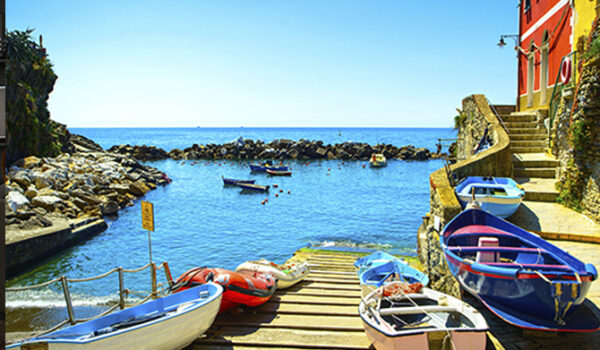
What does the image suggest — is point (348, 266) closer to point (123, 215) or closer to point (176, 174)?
point (123, 215)

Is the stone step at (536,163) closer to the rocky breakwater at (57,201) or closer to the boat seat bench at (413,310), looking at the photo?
the boat seat bench at (413,310)

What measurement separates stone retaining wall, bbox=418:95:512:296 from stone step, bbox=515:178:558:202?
0.77 m

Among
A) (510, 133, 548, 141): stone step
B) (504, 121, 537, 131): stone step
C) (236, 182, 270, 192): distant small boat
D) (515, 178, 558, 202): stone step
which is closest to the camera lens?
(515, 178, 558, 202): stone step

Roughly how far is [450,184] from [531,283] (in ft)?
16.5

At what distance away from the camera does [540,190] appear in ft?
37.1

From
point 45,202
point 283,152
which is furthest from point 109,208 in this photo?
point 283,152

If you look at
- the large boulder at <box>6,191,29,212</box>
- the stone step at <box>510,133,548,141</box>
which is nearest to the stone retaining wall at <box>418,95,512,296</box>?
the stone step at <box>510,133,548,141</box>

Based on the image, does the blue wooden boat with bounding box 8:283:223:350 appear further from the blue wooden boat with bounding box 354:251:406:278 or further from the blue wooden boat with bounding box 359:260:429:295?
the blue wooden boat with bounding box 354:251:406:278

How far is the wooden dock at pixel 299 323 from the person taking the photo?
647cm

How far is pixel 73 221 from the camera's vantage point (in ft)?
70.2

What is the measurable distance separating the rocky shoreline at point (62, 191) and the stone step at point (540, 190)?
19000 mm

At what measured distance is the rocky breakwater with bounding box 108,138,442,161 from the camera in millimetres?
69312

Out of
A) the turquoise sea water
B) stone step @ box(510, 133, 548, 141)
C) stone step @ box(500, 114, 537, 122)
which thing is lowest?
the turquoise sea water

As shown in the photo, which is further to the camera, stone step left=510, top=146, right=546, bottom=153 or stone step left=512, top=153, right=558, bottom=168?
stone step left=510, top=146, right=546, bottom=153
